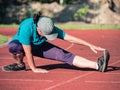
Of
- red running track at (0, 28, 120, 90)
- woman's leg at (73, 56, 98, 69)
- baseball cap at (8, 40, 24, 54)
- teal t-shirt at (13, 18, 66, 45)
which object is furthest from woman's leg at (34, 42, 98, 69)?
teal t-shirt at (13, 18, 66, 45)

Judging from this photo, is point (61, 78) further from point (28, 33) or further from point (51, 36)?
point (28, 33)

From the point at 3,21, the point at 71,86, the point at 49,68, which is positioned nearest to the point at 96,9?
the point at 3,21

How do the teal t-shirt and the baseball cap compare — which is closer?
the teal t-shirt

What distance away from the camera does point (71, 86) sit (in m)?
8.84

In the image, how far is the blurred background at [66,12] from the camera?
1275 inches

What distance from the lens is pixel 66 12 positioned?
3472 cm

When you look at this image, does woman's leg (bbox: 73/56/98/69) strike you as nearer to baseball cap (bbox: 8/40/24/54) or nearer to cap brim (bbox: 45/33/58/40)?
cap brim (bbox: 45/33/58/40)

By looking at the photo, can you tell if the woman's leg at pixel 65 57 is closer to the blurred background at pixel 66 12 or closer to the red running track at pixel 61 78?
the red running track at pixel 61 78

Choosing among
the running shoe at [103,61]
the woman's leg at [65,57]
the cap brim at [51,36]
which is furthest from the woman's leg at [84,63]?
the cap brim at [51,36]

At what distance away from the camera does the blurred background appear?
32375mm

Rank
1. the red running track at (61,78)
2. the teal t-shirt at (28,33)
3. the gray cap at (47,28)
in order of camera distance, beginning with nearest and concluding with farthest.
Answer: the red running track at (61,78) → the gray cap at (47,28) → the teal t-shirt at (28,33)

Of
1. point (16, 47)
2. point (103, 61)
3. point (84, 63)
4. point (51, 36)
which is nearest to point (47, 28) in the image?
point (51, 36)

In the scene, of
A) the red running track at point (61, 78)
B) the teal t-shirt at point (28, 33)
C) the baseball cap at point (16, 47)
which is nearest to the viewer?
the red running track at point (61, 78)

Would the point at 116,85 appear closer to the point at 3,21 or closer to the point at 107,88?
the point at 107,88
